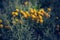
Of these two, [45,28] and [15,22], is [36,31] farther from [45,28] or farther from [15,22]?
[15,22]

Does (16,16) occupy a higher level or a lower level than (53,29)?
higher

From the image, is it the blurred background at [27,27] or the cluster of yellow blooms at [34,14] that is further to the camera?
the cluster of yellow blooms at [34,14]

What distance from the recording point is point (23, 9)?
16.6 feet

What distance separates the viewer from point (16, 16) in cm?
482

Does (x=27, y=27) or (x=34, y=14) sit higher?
(x=34, y=14)

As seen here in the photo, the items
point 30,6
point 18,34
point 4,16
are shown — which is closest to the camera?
point 18,34

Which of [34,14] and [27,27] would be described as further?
[34,14]

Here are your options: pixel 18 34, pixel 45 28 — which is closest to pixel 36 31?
pixel 45 28

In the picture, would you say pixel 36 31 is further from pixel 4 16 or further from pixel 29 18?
pixel 4 16

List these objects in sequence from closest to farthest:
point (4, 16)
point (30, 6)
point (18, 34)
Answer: point (18, 34) < point (4, 16) < point (30, 6)

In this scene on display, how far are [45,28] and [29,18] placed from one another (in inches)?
16.3

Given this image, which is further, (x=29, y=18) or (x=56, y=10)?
(x=56, y=10)

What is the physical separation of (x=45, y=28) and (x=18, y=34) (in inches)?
26.8

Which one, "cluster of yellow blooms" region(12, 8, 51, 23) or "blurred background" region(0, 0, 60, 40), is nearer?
"blurred background" region(0, 0, 60, 40)
